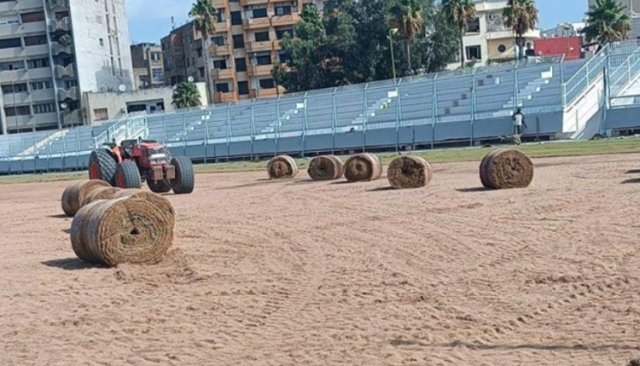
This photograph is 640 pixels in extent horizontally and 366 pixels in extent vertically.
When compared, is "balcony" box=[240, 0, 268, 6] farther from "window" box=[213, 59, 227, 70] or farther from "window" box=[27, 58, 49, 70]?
"window" box=[27, 58, 49, 70]

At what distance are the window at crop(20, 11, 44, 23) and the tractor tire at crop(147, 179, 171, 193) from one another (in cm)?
6560

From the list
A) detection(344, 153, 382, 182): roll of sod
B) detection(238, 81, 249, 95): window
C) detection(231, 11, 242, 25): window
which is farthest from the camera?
detection(231, 11, 242, 25): window

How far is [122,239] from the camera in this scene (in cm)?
1198

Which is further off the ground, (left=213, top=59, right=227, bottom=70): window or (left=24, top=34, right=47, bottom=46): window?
(left=24, top=34, right=47, bottom=46): window

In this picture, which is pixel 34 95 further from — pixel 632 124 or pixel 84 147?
pixel 632 124

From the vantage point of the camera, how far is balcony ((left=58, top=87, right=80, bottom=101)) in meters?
84.4

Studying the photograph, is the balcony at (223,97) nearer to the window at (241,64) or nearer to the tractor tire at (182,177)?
the window at (241,64)

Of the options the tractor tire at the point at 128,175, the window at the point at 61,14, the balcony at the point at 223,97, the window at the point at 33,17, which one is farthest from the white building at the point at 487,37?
the tractor tire at the point at 128,175

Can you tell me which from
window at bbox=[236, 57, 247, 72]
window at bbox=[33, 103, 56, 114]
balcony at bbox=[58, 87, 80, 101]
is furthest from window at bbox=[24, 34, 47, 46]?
window at bbox=[236, 57, 247, 72]

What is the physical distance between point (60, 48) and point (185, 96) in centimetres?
1458

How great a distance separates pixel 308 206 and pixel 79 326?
1033 centimetres

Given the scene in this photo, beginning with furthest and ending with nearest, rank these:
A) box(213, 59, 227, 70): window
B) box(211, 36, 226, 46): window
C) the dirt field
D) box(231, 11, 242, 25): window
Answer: box(211, 36, 226, 46): window → box(231, 11, 242, 25): window → box(213, 59, 227, 70): window → the dirt field

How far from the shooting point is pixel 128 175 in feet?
78.3

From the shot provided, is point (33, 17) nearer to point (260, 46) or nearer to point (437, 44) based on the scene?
point (260, 46)
